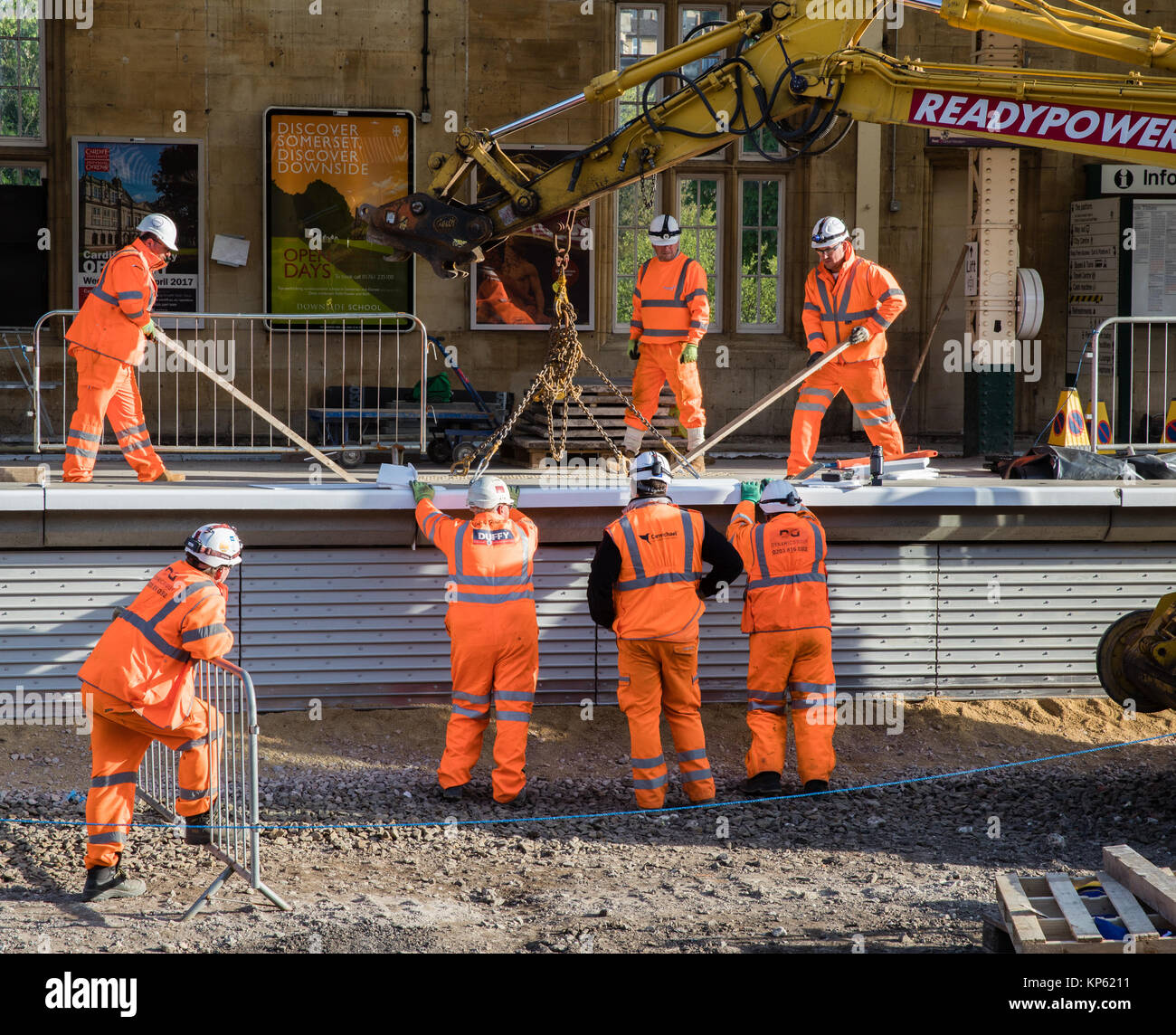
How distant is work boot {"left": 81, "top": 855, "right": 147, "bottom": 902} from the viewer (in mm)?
7090

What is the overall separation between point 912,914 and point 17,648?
18.8 ft

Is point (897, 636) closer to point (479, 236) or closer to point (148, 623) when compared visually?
point (479, 236)

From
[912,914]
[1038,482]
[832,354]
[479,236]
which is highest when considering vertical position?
[479,236]

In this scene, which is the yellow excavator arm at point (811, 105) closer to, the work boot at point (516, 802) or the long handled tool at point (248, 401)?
the long handled tool at point (248, 401)

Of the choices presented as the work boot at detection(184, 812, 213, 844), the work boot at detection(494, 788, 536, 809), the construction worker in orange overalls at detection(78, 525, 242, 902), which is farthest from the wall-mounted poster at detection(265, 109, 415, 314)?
the work boot at detection(184, 812, 213, 844)

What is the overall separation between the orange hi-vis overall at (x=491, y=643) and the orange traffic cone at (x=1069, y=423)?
5783 millimetres

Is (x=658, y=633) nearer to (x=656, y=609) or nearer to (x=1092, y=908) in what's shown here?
(x=656, y=609)

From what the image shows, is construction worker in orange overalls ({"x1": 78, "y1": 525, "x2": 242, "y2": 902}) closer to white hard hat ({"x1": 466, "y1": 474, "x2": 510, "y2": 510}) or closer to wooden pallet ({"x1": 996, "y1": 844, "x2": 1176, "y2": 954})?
white hard hat ({"x1": 466, "y1": 474, "x2": 510, "y2": 510})

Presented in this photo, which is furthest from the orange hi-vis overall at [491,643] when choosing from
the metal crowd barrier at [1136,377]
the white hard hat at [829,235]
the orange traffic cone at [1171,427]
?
the metal crowd barrier at [1136,377]

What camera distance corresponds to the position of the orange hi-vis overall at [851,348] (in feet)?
34.2

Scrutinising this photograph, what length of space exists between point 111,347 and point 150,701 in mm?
3653

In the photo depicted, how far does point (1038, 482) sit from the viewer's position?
10.4m
